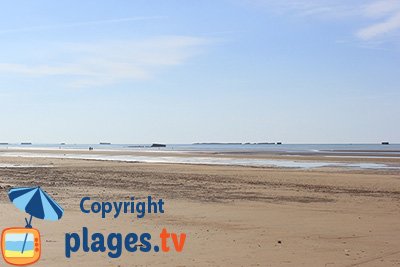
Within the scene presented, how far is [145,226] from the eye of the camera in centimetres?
1305

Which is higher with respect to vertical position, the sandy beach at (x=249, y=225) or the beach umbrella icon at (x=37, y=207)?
the beach umbrella icon at (x=37, y=207)

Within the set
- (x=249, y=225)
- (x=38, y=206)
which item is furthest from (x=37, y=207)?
(x=249, y=225)

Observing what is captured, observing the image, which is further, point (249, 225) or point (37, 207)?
point (249, 225)

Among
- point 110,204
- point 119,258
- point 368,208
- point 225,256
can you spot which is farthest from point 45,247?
point 368,208

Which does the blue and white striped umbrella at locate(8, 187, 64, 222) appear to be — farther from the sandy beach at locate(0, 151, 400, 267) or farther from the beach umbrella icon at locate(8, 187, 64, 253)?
the sandy beach at locate(0, 151, 400, 267)

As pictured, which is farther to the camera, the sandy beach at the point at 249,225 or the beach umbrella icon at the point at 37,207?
the beach umbrella icon at the point at 37,207

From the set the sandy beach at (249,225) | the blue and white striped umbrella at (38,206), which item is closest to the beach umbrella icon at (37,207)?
the blue and white striped umbrella at (38,206)

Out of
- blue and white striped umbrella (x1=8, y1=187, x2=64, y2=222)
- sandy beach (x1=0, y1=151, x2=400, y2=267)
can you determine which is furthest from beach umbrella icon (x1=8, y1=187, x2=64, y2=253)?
sandy beach (x1=0, y1=151, x2=400, y2=267)

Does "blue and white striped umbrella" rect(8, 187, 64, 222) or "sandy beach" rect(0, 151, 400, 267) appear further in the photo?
"blue and white striped umbrella" rect(8, 187, 64, 222)

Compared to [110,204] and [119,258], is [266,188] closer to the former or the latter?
[110,204]

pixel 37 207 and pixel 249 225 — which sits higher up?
pixel 37 207

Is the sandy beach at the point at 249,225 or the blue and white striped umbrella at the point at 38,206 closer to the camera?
the sandy beach at the point at 249,225

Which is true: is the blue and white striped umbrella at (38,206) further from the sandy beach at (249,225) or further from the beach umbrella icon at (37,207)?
the sandy beach at (249,225)

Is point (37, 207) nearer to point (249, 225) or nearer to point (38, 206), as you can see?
point (38, 206)
